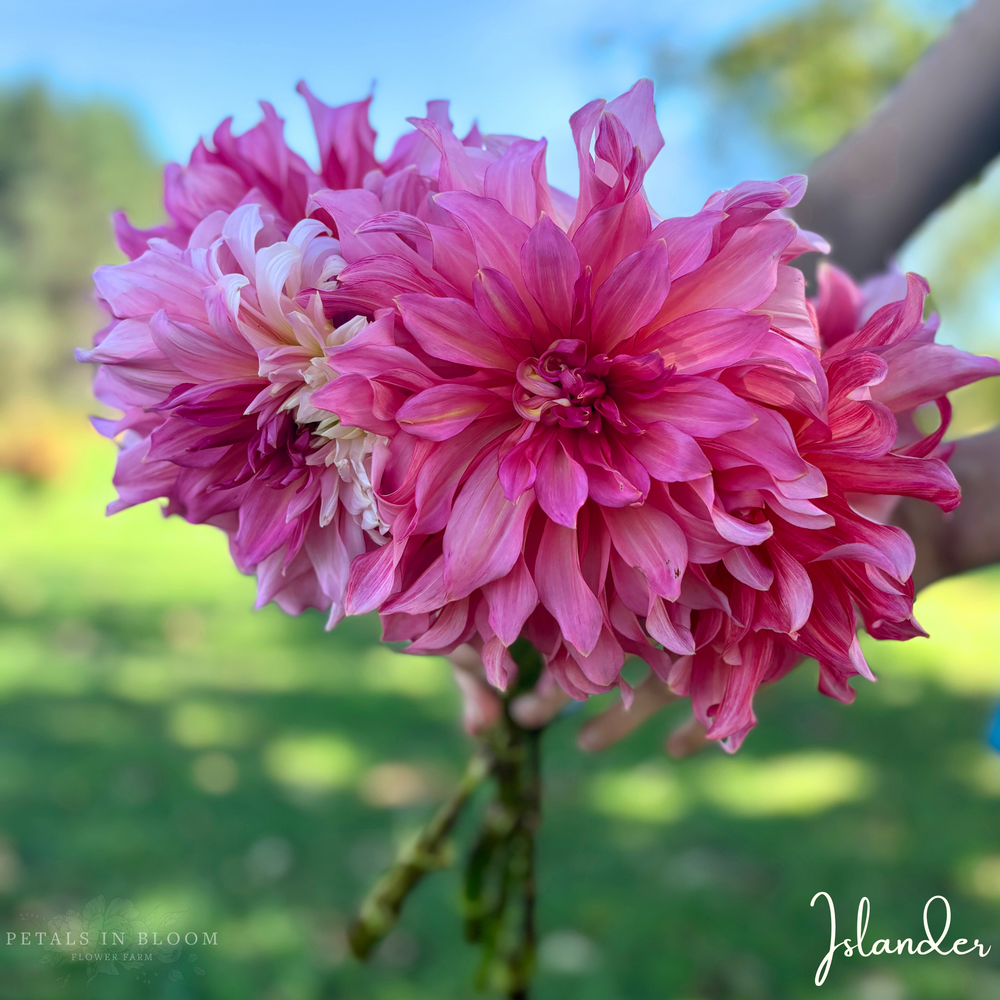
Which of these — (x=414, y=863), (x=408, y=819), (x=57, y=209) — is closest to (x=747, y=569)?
(x=414, y=863)

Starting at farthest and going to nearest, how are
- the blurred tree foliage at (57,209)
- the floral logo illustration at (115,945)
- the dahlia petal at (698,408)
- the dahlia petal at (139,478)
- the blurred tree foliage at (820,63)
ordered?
the blurred tree foliage at (57,209) < the blurred tree foliage at (820,63) < the floral logo illustration at (115,945) < the dahlia petal at (139,478) < the dahlia petal at (698,408)

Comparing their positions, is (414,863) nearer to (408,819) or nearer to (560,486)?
(560,486)

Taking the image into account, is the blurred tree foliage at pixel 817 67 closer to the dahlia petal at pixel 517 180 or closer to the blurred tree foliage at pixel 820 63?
the blurred tree foliage at pixel 820 63

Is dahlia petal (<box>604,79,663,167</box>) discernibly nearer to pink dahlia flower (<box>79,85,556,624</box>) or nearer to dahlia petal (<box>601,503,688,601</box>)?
pink dahlia flower (<box>79,85,556,624</box>)

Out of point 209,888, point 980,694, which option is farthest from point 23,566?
point 980,694

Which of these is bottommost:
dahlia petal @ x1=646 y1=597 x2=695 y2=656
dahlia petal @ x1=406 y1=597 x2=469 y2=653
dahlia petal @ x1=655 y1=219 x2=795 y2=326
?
dahlia petal @ x1=406 y1=597 x2=469 y2=653

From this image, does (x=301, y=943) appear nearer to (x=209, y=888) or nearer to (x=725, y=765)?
(x=209, y=888)

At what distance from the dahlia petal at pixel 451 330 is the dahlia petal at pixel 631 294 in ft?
0.16

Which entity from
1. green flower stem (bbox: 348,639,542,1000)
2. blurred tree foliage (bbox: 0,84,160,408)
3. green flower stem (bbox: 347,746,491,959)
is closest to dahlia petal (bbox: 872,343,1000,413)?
green flower stem (bbox: 348,639,542,1000)

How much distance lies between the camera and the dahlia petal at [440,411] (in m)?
0.41

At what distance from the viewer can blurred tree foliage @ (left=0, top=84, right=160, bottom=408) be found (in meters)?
5.88

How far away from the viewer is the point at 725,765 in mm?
1907

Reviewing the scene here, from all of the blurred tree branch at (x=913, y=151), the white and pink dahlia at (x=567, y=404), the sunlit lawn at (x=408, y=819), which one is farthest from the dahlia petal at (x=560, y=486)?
the sunlit lawn at (x=408, y=819)

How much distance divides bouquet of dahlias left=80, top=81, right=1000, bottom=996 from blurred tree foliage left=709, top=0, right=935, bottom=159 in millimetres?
4260
